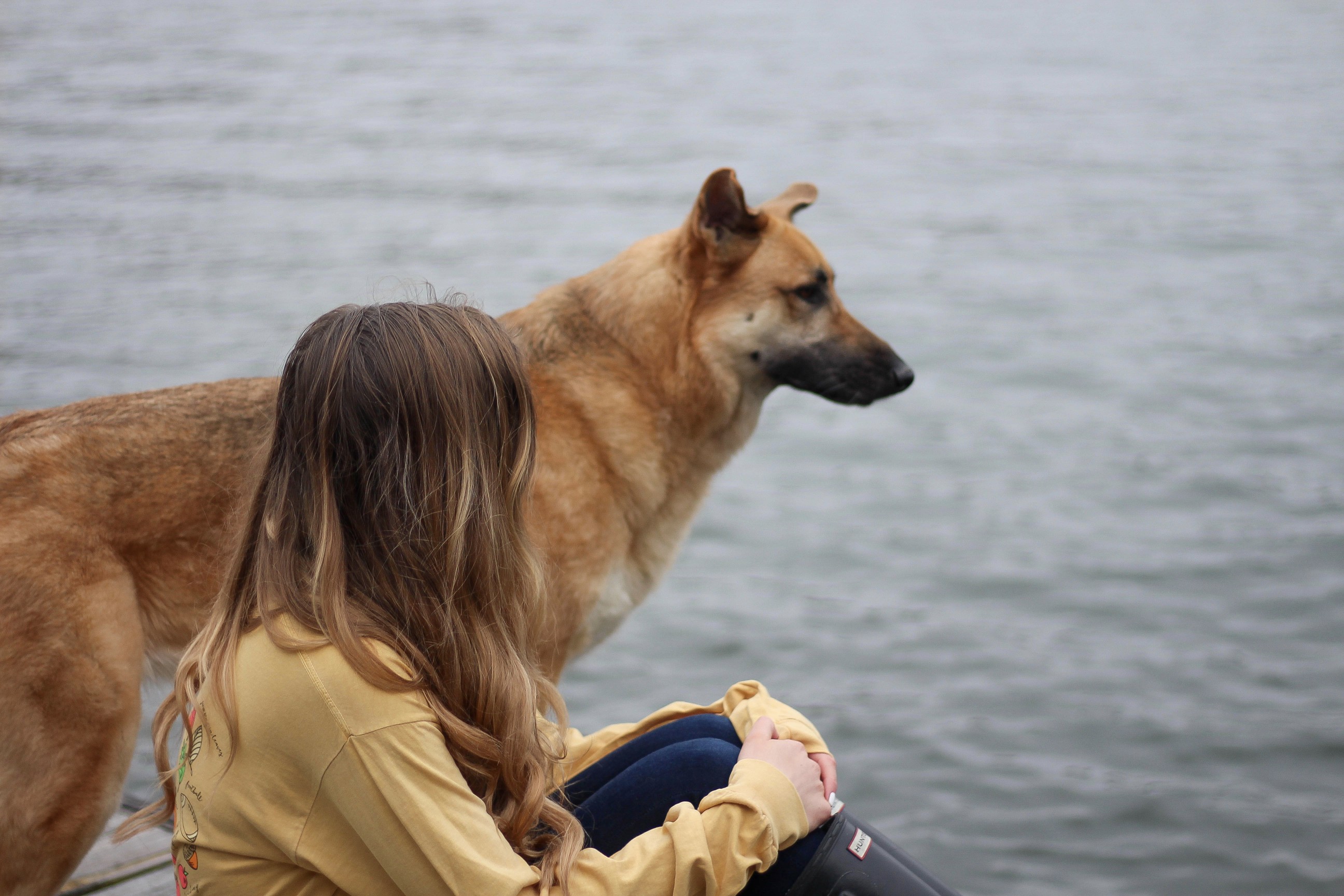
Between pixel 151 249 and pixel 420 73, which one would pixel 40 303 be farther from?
pixel 420 73

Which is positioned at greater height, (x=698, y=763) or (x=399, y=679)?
(x=399, y=679)

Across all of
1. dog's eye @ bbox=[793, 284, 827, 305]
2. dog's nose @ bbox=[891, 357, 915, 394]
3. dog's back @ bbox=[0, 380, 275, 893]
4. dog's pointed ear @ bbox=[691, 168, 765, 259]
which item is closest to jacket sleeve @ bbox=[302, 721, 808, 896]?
dog's back @ bbox=[0, 380, 275, 893]

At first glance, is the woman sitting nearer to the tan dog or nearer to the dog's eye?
the tan dog

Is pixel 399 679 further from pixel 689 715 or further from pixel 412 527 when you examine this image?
pixel 689 715

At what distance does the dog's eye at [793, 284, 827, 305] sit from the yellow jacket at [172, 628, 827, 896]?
2619 mm

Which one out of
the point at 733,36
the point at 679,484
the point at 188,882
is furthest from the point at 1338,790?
the point at 733,36

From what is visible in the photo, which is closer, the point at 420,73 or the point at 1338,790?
the point at 1338,790

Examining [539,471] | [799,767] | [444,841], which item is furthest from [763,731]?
[539,471]

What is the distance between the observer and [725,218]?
404cm

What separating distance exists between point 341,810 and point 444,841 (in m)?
0.16

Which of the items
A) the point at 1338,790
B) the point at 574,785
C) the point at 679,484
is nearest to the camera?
the point at 574,785

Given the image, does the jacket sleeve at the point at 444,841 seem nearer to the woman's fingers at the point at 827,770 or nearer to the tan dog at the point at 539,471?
the woman's fingers at the point at 827,770

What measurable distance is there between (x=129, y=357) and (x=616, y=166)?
27.8ft

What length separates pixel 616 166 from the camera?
16656 mm
